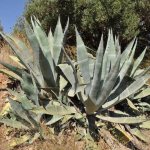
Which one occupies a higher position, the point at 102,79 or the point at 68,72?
the point at 68,72

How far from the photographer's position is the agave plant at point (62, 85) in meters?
6.14

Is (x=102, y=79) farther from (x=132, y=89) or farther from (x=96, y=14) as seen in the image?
(x=96, y=14)

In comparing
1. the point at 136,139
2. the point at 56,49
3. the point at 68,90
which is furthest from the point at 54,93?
the point at 136,139

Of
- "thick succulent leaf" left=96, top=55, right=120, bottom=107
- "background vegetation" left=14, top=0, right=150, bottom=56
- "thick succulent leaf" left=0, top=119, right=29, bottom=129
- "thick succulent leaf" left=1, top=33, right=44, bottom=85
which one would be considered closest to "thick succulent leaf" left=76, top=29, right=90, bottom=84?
"thick succulent leaf" left=96, top=55, right=120, bottom=107

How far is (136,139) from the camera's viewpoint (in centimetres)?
675

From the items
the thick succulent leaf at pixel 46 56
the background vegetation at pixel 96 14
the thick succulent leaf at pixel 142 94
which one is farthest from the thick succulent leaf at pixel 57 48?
the background vegetation at pixel 96 14

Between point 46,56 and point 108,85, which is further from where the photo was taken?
→ point 46,56

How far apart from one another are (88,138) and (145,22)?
8.10 meters

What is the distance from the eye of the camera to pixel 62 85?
654 cm

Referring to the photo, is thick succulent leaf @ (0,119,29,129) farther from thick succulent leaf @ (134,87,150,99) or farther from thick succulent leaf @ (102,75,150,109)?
thick succulent leaf @ (134,87,150,99)

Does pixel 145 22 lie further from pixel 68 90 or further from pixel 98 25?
pixel 68 90

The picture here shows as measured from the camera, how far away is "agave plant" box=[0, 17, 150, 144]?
6145 mm

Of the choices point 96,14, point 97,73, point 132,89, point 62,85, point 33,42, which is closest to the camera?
point 97,73

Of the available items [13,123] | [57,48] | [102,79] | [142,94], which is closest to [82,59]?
[102,79]
